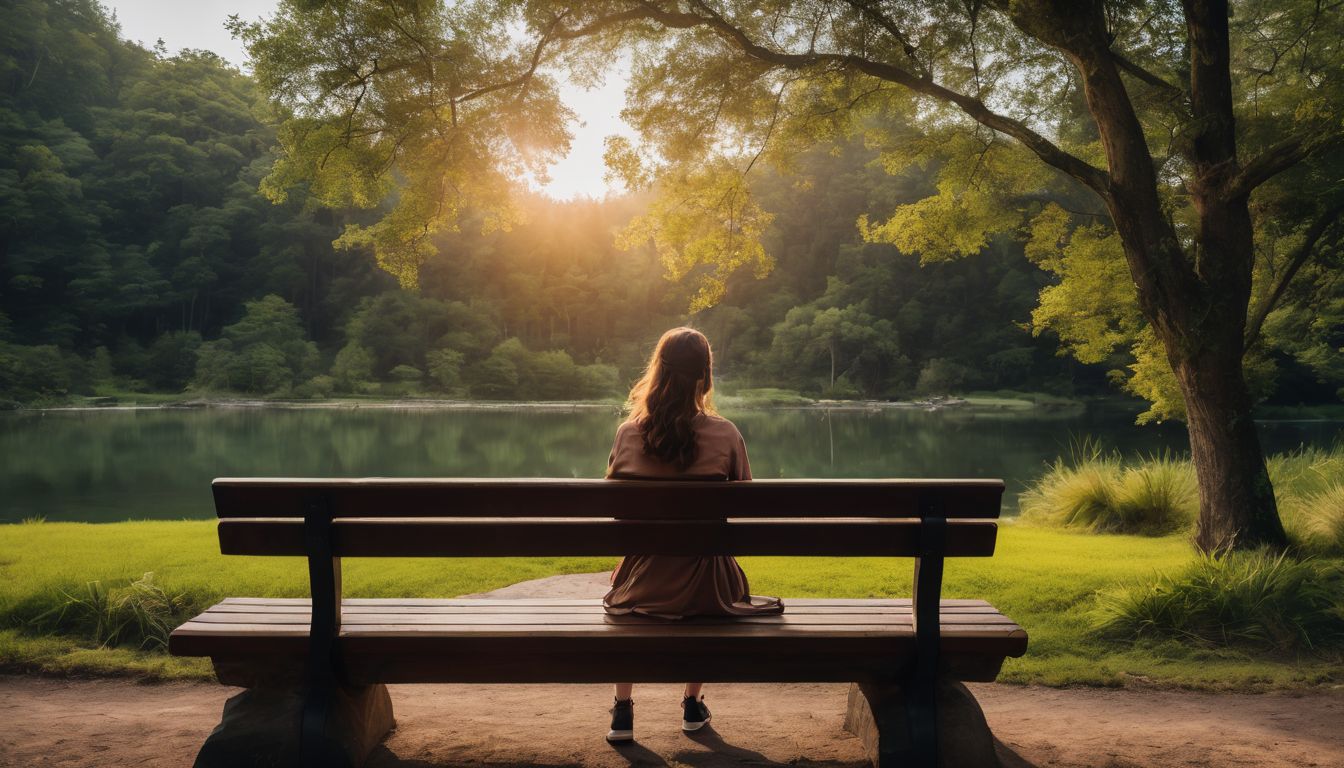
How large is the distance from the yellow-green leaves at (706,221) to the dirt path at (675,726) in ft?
16.1

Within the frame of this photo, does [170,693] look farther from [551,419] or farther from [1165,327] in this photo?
[551,419]

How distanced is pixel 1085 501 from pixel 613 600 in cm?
845

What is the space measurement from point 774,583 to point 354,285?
→ 57.8 meters

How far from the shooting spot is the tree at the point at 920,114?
249 inches

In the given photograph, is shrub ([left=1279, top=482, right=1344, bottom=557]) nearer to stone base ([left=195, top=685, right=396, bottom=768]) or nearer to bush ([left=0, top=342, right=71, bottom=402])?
stone base ([left=195, top=685, right=396, bottom=768])

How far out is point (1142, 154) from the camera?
6320 mm

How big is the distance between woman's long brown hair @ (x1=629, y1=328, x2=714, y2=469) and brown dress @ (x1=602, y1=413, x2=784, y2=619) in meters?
0.04

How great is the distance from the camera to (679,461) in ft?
9.39

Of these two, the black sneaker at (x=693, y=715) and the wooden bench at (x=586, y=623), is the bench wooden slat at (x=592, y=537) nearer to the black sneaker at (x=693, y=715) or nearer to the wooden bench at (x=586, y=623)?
the wooden bench at (x=586, y=623)

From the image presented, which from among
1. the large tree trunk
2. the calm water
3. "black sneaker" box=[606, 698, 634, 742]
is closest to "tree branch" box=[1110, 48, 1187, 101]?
the large tree trunk

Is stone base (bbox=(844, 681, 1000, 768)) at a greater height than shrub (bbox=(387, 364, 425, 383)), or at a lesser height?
greater

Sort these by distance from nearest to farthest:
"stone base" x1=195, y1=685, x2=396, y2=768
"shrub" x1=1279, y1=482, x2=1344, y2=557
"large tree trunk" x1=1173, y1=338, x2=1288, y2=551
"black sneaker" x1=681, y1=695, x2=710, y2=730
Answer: "stone base" x1=195, y1=685, x2=396, y2=768
"black sneaker" x1=681, y1=695, x2=710, y2=730
"large tree trunk" x1=1173, y1=338, x2=1288, y2=551
"shrub" x1=1279, y1=482, x2=1344, y2=557

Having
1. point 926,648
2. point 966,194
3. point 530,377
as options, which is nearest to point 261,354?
point 530,377

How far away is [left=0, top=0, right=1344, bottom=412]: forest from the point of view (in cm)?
4925
